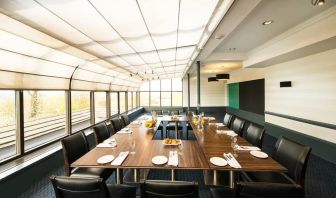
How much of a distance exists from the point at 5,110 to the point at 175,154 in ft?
9.75

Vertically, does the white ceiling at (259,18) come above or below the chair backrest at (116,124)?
above

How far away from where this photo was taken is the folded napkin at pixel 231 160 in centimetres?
182

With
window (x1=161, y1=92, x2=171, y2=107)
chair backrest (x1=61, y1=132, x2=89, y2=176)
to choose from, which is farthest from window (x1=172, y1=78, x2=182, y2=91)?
chair backrest (x1=61, y1=132, x2=89, y2=176)

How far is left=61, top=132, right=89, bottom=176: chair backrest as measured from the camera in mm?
2248

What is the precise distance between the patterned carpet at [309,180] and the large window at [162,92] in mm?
9159

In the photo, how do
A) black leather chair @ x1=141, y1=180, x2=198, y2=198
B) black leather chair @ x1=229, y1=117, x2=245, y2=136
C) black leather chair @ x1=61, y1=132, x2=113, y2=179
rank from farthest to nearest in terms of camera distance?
black leather chair @ x1=229, y1=117, x2=245, y2=136
black leather chair @ x1=61, y1=132, x2=113, y2=179
black leather chair @ x1=141, y1=180, x2=198, y2=198

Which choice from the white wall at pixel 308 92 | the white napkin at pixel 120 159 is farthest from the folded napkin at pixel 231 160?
the white wall at pixel 308 92

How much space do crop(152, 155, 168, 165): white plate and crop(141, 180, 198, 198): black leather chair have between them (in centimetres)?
60

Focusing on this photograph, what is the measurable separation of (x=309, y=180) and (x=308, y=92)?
2364 mm

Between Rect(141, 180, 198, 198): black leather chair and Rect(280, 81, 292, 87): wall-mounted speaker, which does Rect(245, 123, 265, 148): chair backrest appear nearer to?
Rect(141, 180, 198, 198): black leather chair

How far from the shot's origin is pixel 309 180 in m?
2.88

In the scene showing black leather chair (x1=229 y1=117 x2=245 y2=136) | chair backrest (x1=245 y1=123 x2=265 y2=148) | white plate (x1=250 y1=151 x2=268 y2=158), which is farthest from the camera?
black leather chair (x1=229 y1=117 x2=245 y2=136)

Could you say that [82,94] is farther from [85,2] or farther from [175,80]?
[175,80]

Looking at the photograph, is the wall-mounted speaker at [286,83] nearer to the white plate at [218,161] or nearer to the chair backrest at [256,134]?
the chair backrest at [256,134]
